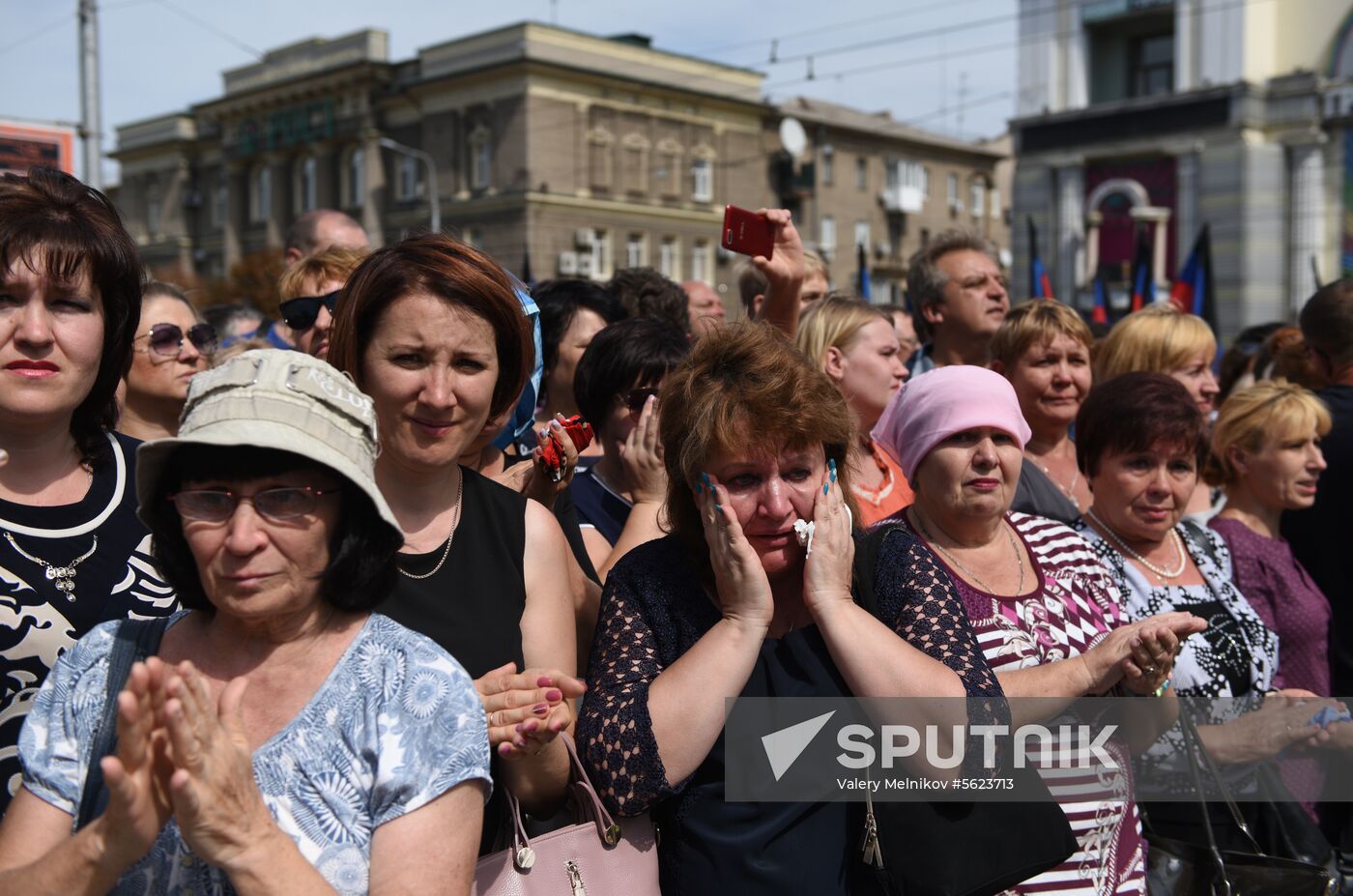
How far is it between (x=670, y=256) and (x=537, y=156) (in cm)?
649

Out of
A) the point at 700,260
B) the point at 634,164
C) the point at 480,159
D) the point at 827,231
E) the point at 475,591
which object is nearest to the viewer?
the point at 475,591

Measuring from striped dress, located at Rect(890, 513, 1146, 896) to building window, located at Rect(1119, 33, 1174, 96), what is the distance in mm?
30830

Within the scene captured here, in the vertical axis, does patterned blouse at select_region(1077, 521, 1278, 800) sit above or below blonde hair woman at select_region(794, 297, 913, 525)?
below

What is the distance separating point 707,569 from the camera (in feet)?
8.91

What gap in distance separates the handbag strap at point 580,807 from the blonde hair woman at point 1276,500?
267 cm

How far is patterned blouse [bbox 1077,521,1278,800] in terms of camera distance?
140 inches

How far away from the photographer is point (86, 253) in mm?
2611

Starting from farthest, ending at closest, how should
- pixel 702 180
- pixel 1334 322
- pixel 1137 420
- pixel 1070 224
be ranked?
pixel 702 180 < pixel 1070 224 < pixel 1334 322 < pixel 1137 420

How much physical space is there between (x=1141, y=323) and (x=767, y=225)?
1.97 metres

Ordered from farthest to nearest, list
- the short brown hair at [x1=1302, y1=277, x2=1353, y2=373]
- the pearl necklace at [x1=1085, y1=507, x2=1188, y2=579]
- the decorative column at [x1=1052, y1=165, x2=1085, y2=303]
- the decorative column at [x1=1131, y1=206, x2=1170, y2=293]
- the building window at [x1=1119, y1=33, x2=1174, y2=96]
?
the decorative column at [x1=1052, y1=165, x2=1085, y2=303] → the building window at [x1=1119, y1=33, x2=1174, y2=96] → the decorative column at [x1=1131, y1=206, x2=1170, y2=293] → the short brown hair at [x1=1302, y1=277, x2=1353, y2=373] → the pearl necklace at [x1=1085, y1=507, x2=1188, y2=579]

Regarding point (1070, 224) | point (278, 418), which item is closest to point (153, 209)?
point (1070, 224)

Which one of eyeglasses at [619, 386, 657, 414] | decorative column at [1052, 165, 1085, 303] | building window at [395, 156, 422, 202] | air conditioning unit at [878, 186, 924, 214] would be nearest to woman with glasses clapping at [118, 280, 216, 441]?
eyeglasses at [619, 386, 657, 414]

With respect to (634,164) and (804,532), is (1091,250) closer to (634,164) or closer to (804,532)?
(634,164)

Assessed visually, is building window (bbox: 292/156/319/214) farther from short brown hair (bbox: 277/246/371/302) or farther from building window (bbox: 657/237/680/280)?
short brown hair (bbox: 277/246/371/302)
